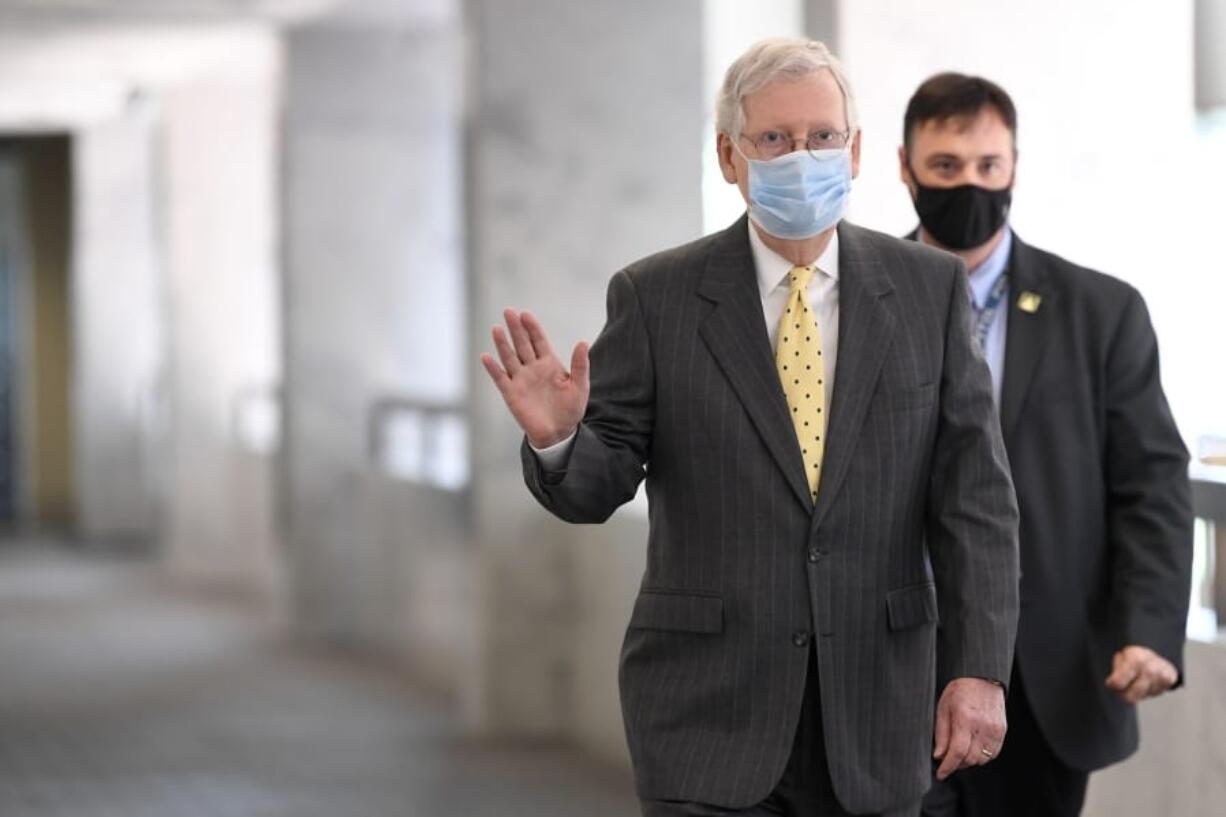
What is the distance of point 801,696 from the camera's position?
238cm

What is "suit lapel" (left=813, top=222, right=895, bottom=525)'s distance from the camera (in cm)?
239

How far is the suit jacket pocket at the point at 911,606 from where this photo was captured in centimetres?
242

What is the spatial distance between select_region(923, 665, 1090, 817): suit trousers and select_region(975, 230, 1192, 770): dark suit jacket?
0.12ft

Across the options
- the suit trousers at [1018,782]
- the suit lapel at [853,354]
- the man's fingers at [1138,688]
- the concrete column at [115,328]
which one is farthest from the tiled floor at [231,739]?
the concrete column at [115,328]

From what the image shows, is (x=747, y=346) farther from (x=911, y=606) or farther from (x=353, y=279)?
(x=353, y=279)

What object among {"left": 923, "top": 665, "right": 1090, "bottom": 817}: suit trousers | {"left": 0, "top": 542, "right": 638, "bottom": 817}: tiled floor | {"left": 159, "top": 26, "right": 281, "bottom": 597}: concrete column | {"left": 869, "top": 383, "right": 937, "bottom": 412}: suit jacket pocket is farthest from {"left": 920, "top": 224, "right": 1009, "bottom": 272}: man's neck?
{"left": 159, "top": 26, "right": 281, "bottom": 597}: concrete column

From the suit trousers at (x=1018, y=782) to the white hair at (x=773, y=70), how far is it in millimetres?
1048

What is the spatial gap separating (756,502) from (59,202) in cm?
1657

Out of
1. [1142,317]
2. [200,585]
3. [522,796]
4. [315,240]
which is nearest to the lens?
[1142,317]

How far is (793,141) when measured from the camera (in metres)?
2.44

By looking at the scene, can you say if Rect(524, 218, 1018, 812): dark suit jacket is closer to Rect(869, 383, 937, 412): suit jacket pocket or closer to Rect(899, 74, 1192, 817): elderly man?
Rect(869, 383, 937, 412): suit jacket pocket

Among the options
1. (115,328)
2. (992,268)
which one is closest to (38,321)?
(115,328)

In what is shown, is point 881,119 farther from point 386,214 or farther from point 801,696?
point 386,214

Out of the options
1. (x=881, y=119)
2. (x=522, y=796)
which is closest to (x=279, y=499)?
(x=522, y=796)
